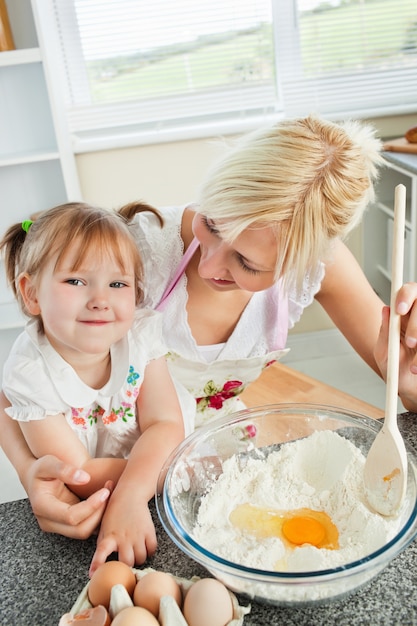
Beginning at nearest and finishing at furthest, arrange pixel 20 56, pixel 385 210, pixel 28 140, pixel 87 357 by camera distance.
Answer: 1. pixel 87 357
2. pixel 20 56
3. pixel 28 140
4. pixel 385 210

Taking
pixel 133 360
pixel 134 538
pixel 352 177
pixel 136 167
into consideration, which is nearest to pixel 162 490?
pixel 134 538

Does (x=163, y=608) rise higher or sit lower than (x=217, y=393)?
higher

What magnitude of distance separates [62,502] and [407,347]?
21.4 inches

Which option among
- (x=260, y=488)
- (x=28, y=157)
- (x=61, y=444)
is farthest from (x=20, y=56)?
(x=260, y=488)

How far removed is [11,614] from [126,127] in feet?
7.43

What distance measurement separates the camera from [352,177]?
3.02 ft

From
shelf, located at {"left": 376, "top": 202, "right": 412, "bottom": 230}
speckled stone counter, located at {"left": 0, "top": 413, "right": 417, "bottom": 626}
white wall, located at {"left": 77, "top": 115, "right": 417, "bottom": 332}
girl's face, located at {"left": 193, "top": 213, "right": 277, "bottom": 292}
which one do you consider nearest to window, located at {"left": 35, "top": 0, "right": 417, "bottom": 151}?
white wall, located at {"left": 77, "top": 115, "right": 417, "bottom": 332}

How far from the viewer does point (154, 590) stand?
21.6 inches

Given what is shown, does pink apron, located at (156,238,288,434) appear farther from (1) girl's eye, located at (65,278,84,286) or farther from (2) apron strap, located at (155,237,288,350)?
(1) girl's eye, located at (65,278,84,286)

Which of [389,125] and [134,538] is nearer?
[134,538]

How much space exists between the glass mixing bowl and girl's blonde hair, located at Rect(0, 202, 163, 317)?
0.36 metres

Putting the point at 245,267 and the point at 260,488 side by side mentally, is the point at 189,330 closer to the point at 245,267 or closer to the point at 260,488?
the point at 245,267

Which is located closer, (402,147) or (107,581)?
(107,581)

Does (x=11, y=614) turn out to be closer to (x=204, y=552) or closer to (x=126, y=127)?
(x=204, y=552)
